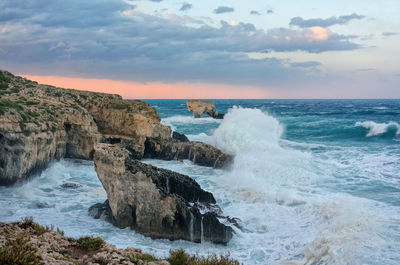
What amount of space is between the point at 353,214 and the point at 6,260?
398 inches

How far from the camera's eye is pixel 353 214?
1142 centimetres

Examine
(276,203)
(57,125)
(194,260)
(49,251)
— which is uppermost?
(57,125)

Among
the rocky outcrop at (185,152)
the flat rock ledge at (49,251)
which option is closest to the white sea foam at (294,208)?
the rocky outcrop at (185,152)

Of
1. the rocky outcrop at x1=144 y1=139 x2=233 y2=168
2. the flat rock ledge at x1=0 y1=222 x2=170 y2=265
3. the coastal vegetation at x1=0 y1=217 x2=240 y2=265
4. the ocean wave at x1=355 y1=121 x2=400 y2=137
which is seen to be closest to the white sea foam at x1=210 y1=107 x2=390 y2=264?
the rocky outcrop at x1=144 y1=139 x2=233 y2=168

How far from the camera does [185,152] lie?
71.4ft

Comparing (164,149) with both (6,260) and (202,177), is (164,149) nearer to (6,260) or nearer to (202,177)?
(202,177)

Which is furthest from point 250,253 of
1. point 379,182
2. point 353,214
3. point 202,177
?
point 379,182

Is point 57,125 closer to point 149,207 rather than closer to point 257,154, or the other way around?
point 149,207

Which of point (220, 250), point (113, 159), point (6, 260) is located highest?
point (113, 159)

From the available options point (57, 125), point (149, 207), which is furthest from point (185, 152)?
point (149, 207)

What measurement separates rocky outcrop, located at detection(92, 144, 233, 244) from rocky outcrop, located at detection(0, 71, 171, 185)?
1812 mm

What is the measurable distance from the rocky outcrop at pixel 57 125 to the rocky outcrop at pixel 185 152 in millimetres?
593

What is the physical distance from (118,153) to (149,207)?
202cm

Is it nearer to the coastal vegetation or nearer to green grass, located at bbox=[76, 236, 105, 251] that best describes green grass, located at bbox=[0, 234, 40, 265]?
the coastal vegetation
